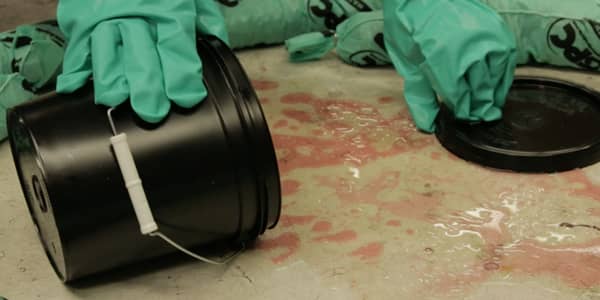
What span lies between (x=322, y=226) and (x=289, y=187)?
161 mm

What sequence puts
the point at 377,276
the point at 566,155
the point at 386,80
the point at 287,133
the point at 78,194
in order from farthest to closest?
the point at 386,80 < the point at 287,133 < the point at 566,155 < the point at 377,276 < the point at 78,194

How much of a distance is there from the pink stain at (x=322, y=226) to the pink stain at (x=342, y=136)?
0.21 metres

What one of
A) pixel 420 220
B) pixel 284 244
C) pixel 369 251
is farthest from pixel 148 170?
pixel 420 220

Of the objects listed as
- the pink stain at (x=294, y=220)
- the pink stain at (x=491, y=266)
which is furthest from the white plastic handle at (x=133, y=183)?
the pink stain at (x=491, y=266)

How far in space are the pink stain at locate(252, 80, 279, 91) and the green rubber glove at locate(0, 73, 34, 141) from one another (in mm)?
599

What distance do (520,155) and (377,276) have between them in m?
0.46

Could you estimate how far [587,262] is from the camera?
1.24 meters

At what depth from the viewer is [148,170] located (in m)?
1.10

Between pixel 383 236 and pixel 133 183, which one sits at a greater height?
pixel 133 183

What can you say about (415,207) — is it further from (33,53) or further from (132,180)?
(33,53)

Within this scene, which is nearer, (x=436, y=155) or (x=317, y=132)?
(x=436, y=155)

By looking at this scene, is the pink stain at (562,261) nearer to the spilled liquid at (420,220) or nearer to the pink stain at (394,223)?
the spilled liquid at (420,220)

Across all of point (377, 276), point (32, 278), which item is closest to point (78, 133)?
point (32, 278)

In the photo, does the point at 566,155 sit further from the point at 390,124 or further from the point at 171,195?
the point at 171,195
